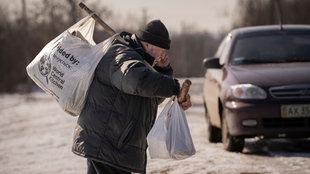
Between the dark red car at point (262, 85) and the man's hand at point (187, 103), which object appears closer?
the man's hand at point (187, 103)

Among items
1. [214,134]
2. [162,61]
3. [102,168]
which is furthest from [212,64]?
[102,168]

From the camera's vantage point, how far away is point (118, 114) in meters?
3.96

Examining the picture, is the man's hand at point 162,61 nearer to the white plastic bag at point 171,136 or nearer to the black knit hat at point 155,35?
the black knit hat at point 155,35

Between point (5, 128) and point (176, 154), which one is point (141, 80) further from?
point (5, 128)

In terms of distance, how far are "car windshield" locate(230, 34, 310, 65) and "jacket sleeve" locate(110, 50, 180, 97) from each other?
4.42 meters

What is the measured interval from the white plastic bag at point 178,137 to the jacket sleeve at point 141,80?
0.50 meters

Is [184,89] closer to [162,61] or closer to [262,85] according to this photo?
[162,61]

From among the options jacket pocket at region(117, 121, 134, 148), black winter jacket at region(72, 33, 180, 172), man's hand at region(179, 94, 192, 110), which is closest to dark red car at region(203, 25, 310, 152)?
man's hand at region(179, 94, 192, 110)

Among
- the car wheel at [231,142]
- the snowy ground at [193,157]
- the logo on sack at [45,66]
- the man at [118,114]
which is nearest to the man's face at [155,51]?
the man at [118,114]

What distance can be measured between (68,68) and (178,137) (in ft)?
2.81

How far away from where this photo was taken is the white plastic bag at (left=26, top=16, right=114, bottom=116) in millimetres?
4086

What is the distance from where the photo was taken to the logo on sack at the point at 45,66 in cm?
430

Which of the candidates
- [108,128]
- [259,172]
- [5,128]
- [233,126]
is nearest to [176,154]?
[108,128]

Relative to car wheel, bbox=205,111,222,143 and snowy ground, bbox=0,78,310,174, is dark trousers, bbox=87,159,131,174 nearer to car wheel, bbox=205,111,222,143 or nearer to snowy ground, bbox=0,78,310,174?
snowy ground, bbox=0,78,310,174
